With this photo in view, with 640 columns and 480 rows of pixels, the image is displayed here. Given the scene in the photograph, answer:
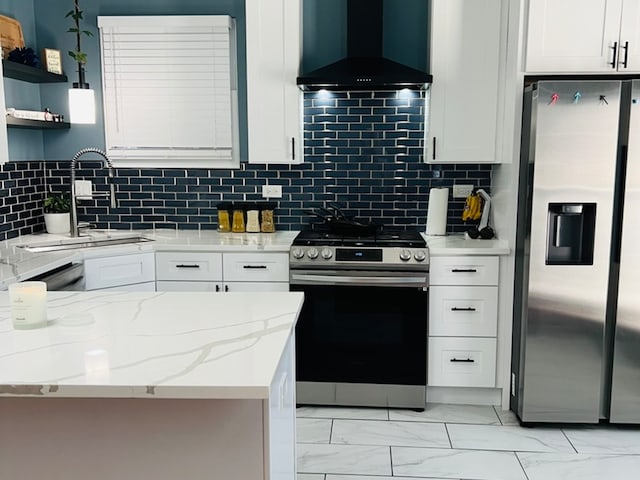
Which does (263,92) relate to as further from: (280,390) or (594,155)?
(280,390)

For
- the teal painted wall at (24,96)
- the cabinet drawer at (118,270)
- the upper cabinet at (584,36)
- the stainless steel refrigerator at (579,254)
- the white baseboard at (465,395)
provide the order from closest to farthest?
1. the stainless steel refrigerator at (579,254)
2. the upper cabinet at (584,36)
3. the cabinet drawer at (118,270)
4. the white baseboard at (465,395)
5. the teal painted wall at (24,96)

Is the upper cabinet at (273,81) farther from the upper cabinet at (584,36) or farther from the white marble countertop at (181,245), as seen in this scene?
the upper cabinet at (584,36)

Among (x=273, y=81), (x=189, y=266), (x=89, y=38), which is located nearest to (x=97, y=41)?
(x=89, y=38)

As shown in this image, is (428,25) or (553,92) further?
(428,25)

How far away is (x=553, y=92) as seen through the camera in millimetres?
3078

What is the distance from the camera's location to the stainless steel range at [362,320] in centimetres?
347

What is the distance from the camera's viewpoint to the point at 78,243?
12.4 feet

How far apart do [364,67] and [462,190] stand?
1.02m

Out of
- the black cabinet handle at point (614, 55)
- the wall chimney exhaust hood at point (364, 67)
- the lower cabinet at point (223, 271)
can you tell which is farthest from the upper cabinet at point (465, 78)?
the lower cabinet at point (223, 271)

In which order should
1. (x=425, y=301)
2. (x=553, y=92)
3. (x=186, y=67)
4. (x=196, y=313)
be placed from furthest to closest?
(x=186, y=67), (x=425, y=301), (x=553, y=92), (x=196, y=313)

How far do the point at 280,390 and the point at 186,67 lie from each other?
2.79 m

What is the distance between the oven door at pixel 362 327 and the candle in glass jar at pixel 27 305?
182 cm

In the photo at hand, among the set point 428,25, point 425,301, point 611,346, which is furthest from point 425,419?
point 428,25

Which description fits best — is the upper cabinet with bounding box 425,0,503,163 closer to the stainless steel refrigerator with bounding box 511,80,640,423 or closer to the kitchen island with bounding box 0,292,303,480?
the stainless steel refrigerator with bounding box 511,80,640,423
